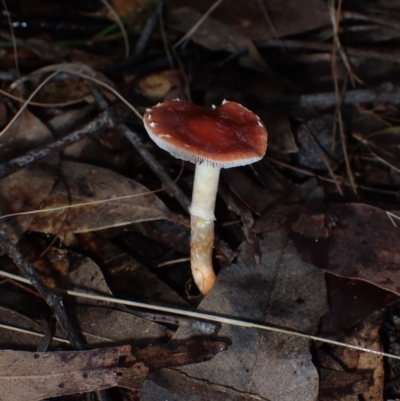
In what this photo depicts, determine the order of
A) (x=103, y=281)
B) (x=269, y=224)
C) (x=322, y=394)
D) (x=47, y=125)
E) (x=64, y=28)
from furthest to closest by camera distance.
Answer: (x=64, y=28)
(x=47, y=125)
(x=269, y=224)
(x=103, y=281)
(x=322, y=394)

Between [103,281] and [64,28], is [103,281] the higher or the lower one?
the lower one

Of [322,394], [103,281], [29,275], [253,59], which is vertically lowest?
[322,394]

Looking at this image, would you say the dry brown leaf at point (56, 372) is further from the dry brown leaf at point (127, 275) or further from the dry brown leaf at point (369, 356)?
the dry brown leaf at point (369, 356)

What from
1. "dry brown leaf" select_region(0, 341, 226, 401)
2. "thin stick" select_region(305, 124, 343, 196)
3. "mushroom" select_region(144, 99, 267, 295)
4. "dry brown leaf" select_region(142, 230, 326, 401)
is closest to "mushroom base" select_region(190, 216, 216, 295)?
"mushroom" select_region(144, 99, 267, 295)

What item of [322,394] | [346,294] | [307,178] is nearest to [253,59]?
Result: [307,178]

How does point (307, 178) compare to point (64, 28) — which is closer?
point (307, 178)

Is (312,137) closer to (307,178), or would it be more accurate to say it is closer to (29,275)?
(307,178)

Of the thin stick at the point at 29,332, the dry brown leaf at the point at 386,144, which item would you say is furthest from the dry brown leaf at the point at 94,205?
the dry brown leaf at the point at 386,144
